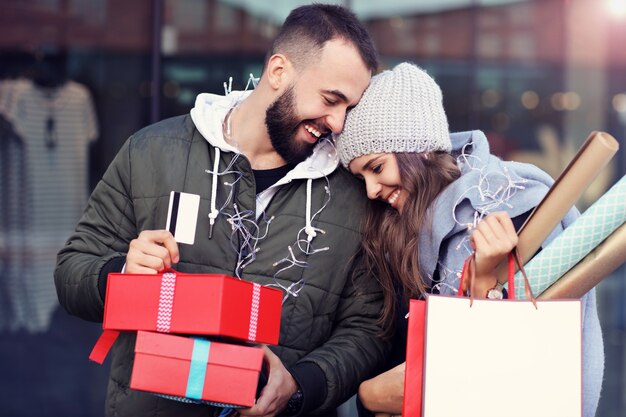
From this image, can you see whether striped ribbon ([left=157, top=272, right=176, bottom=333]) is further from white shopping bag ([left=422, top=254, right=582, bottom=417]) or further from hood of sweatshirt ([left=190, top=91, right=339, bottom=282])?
white shopping bag ([left=422, top=254, right=582, bottom=417])

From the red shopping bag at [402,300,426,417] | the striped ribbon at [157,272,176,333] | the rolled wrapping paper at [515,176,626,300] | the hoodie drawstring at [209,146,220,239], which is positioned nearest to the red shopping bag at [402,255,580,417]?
the red shopping bag at [402,300,426,417]

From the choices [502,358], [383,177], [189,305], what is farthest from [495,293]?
[189,305]

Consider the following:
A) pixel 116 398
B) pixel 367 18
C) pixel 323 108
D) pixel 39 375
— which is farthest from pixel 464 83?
pixel 116 398

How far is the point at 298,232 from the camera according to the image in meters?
2.94

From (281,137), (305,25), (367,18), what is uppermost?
(367,18)

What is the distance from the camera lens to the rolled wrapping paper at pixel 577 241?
241cm

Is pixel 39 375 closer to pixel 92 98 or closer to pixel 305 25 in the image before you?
pixel 92 98

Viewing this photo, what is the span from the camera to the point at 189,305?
2.38 meters

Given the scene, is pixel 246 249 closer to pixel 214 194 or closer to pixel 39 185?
pixel 214 194

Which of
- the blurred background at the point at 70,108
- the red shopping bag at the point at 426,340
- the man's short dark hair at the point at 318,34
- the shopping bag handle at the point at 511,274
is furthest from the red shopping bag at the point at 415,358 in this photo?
the blurred background at the point at 70,108

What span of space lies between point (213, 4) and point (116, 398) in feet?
12.2

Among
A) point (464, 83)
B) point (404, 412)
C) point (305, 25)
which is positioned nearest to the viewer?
point (404, 412)

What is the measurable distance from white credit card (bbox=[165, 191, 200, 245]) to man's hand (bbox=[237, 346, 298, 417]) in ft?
1.40

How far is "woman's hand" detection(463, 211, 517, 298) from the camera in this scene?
7.90 feet
